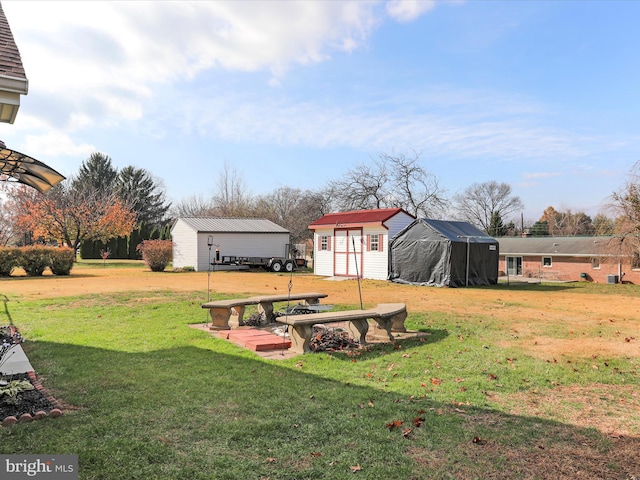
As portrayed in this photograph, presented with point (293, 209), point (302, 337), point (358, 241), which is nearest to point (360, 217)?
point (358, 241)

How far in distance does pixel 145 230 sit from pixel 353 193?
23163 millimetres

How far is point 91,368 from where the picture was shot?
19.3 ft

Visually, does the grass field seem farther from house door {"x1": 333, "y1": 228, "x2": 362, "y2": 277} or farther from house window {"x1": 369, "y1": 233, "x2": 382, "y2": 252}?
house door {"x1": 333, "y1": 228, "x2": 362, "y2": 277}

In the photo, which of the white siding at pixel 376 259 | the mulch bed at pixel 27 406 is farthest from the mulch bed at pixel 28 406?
the white siding at pixel 376 259

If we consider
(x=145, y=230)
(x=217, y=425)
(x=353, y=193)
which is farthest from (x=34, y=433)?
(x=145, y=230)

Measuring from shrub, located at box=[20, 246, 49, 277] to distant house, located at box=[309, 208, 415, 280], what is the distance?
558 inches

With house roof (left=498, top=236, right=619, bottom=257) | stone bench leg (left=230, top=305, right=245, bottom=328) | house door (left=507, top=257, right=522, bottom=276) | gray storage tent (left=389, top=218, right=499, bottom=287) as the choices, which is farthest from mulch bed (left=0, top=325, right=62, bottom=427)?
house door (left=507, top=257, right=522, bottom=276)

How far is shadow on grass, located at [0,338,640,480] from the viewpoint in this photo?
3371 millimetres

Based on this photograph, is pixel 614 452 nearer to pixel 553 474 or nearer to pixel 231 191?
pixel 553 474

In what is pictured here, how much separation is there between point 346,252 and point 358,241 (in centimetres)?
120

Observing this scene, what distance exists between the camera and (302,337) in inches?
273

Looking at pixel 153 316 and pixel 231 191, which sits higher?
pixel 231 191

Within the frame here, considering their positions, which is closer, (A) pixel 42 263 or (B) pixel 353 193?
(A) pixel 42 263

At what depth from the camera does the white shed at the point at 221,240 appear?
28.6 meters
